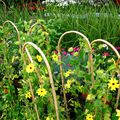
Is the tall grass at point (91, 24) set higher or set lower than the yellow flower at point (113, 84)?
higher

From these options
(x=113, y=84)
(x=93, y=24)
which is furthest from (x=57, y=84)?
(x=93, y=24)

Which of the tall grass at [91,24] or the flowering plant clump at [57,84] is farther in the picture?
the tall grass at [91,24]

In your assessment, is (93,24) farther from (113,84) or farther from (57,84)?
(113,84)

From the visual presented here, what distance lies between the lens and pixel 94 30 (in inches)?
170

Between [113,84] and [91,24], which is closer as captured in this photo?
[113,84]

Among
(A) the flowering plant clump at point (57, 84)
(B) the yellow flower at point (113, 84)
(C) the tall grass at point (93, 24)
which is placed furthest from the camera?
(C) the tall grass at point (93, 24)

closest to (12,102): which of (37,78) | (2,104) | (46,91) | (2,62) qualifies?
(2,104)

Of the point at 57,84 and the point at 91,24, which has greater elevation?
the point at 91,24

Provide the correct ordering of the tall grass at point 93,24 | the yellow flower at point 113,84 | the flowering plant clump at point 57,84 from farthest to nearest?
the tall grass at point 93,24 < the flowering plant clump at point 57,84 < the yellow flower at point 113,84

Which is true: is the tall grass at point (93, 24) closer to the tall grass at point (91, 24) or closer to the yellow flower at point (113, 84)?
the tall grass at point (91, 24)

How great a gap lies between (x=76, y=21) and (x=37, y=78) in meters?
1.69

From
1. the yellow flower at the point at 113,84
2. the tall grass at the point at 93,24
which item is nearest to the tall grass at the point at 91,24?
the tall grass at the point at 93,24

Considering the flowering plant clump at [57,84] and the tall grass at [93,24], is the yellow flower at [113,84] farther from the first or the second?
the tall grass at [93,24]

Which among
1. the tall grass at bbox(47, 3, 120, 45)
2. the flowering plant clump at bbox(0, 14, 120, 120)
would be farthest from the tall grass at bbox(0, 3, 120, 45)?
the flowering plant clump at bbox(0, 14, 120, 120)
